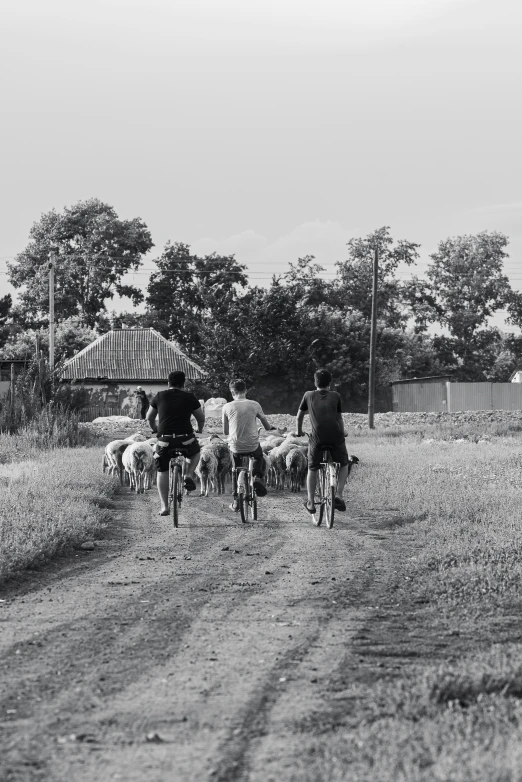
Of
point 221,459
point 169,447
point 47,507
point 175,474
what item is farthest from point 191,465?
point 221,459

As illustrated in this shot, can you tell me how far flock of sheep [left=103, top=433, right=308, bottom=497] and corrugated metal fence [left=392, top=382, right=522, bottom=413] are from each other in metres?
38.1

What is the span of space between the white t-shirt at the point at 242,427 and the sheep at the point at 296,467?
11.8ft

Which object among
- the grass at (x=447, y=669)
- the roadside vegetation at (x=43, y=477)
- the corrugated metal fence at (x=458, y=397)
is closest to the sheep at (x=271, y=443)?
the roadside vegetation at (x=43, y=477)

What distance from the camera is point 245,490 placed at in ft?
41.8

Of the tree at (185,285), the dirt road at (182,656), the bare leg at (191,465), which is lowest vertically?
the dirt road at (182,656)

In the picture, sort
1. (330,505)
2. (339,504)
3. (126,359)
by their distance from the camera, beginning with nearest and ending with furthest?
(339,504)
(330,505)
(126,359)

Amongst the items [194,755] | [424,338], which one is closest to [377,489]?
[194,755]

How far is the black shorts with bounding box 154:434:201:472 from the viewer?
12.7m

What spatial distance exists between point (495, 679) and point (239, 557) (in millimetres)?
5078

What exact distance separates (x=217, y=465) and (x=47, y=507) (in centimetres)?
407

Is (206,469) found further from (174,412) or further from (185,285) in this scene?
(185,285)

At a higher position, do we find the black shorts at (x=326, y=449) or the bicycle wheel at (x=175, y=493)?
the black shorts at (x=326, y=449)

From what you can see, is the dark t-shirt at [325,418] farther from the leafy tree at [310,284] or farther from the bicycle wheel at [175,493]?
the leafy tree at [310,284]

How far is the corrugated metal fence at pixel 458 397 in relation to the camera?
54.9 m
